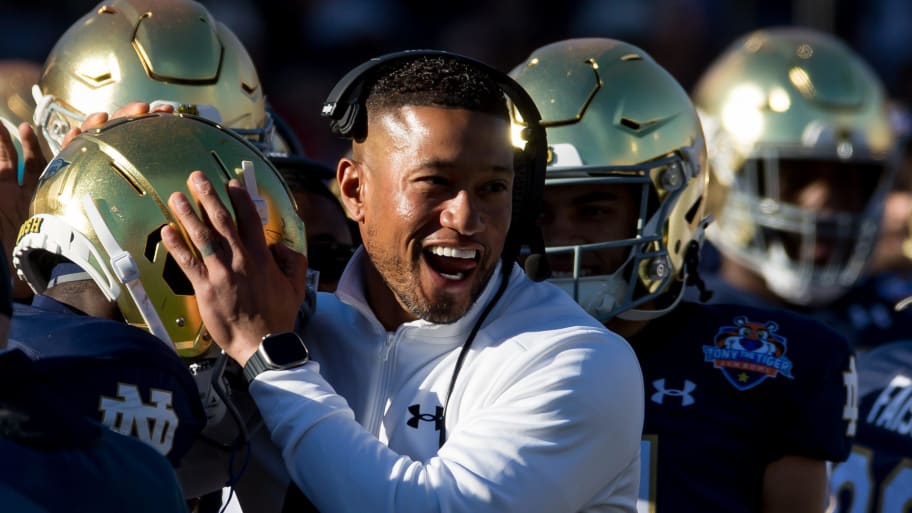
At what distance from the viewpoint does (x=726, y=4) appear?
31.6ft

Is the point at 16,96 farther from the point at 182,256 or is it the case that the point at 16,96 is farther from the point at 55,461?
the point at 55,461

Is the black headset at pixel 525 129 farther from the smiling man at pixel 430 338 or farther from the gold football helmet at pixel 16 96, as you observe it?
the gold football helmet at pixel 16 96

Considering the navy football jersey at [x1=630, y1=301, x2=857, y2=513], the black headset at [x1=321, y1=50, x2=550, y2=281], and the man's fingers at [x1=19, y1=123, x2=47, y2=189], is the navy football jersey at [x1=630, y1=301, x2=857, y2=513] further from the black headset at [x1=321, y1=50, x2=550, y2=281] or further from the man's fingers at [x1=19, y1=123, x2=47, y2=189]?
the man's fingers at [x1=19, y1=123, x2=47, y2=189]

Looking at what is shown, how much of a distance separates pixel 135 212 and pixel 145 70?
79cm

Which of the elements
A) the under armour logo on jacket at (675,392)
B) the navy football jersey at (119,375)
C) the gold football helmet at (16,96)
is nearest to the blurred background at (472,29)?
the gold football helmet at (16,96)

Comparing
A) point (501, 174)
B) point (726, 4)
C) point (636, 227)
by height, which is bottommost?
point (726, 4)

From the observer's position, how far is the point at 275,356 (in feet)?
7.47

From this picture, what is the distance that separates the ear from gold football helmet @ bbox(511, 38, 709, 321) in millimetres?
630

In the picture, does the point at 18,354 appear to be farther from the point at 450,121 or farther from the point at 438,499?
the point at 450,121

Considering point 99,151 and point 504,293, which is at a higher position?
point 99,151

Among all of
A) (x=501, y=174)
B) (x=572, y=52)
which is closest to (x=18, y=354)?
(x=501, y=174)

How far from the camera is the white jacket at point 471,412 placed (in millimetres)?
2219

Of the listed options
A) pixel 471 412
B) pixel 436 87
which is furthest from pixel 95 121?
pixel 471 412

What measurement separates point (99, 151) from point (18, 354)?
0.71 metres
